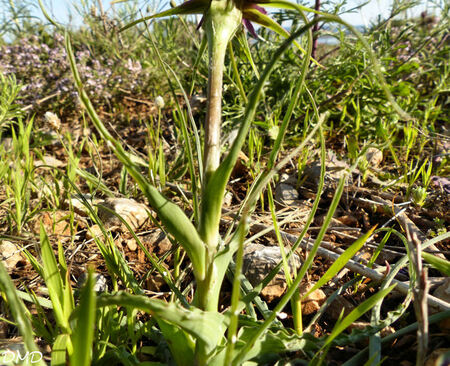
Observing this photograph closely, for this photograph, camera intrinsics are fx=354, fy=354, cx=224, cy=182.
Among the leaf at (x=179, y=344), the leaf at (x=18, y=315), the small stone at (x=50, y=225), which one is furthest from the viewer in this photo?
the small stone at (x=50, y=225)

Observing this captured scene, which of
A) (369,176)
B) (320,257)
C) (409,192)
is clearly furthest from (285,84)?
(320,257)

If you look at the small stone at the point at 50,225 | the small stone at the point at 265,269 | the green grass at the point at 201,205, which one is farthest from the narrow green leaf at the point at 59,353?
the small stone at the point at 50,225

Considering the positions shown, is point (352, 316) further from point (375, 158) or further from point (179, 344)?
point (375, 158)

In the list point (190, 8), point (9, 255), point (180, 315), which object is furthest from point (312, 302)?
point (9, 255)

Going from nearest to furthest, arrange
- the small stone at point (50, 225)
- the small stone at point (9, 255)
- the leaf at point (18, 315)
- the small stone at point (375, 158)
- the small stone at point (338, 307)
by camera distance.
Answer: the leaf at point (18, 315), the small stone at point (338, 307), the small stone at point (9, 255), the small stone at point (50, 225), the small stone at point (375, 158)

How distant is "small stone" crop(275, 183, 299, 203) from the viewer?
56.9 inches

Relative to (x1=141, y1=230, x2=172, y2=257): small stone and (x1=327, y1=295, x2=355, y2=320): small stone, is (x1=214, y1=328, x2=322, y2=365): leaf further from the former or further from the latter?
(x1=141, y1=230, x2=172, y2=257): small stone

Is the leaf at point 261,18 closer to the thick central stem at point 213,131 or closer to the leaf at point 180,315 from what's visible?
the thick central stem at point 213,131

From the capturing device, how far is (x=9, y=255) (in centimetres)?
113

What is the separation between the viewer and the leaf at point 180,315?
0.48 metres

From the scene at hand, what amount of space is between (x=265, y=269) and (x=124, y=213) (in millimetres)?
605

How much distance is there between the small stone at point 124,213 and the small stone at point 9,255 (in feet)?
0.95

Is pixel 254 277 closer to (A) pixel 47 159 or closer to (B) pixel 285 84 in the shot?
(B) pixel 285 84

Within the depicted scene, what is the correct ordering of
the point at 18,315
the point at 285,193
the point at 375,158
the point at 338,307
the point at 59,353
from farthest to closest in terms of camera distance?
the point at 375,158, the point at 285,193, the point at 338,307, the point at 59,353, the point at 18,315
